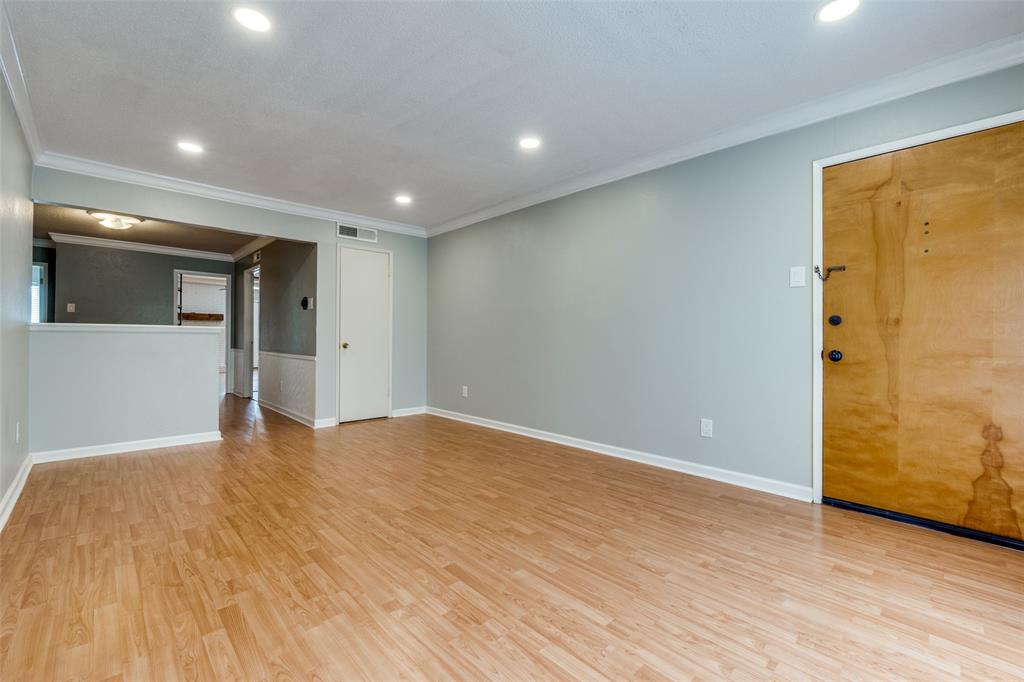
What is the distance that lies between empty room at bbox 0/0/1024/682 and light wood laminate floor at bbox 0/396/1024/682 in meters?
0.02

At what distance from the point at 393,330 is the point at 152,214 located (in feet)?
8.63

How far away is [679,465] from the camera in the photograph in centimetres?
337

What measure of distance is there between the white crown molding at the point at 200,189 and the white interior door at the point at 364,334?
383mm

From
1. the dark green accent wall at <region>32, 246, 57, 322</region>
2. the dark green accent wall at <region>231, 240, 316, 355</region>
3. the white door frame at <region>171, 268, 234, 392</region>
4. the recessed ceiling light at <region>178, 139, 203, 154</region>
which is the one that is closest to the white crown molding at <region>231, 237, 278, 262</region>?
the dark green accent wall at <region>231, 240, 316, 355</region>

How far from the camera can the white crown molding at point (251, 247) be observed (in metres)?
6.25

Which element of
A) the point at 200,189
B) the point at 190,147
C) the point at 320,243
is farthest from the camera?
the point at 320,243

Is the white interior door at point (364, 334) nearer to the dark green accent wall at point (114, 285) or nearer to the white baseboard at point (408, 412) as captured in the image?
the white baseboard at point (408, 412)

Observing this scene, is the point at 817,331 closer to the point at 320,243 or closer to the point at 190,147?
the point at 190,147

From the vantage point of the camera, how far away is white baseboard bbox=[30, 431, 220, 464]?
11.8ft

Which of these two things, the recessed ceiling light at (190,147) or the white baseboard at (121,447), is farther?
the white baseboard at (121,447)

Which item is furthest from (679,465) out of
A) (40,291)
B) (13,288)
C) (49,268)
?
(40,291)

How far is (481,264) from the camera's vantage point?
5188mm

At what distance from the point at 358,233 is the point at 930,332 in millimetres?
5259

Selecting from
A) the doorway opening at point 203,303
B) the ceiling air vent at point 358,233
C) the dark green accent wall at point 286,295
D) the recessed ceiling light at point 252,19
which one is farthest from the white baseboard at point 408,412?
the doorway opening at point 203,303
